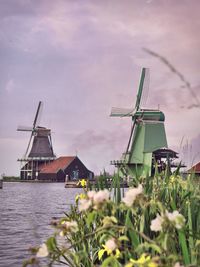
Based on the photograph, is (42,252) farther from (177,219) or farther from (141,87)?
(141,87)

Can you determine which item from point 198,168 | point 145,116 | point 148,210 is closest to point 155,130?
point 145,116

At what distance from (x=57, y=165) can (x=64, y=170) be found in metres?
2.03

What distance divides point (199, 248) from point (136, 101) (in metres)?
51.2

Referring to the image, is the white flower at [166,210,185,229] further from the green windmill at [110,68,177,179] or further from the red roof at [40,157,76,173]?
the red roof at [40,157,76,173]

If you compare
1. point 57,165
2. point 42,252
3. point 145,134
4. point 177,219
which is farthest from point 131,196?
point 57,165

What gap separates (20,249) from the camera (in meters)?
10.1

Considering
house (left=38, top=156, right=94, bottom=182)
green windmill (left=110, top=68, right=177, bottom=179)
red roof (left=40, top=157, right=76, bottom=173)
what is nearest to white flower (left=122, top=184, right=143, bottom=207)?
green windmill (left=110, top=68, right=177, bottom=179)

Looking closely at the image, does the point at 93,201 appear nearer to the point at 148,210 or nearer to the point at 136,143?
the point at 148,210

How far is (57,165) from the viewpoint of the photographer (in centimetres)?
7731

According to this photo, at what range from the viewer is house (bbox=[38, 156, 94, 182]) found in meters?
76.1

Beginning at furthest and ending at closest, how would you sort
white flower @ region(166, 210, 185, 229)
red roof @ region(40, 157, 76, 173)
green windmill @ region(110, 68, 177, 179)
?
red roof @ region(40, 157, 76, 173) < green windmill @ region(110, 68, 177, 179) < white flower @ region(166, 210, 185, 229)

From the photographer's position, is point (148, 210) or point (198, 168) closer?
point (148, 210)

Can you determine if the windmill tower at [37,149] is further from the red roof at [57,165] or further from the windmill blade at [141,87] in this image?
the windmill blade at [141,87]

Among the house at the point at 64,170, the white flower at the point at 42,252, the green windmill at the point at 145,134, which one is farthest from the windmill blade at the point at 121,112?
the white flower at the point at 42,252
